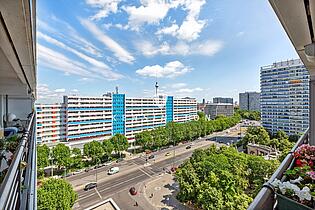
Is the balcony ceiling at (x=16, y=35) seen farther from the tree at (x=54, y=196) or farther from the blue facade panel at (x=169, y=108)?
the blue facade panel at (x=169, y=108)

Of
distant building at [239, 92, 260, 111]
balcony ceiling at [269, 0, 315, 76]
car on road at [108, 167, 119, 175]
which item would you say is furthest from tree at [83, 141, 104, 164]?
distant building at [239, 92, 260, 111]

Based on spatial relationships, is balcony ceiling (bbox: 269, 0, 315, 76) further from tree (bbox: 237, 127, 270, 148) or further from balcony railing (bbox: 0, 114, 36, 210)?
tree (bbox: 237, 127, 270, 148)

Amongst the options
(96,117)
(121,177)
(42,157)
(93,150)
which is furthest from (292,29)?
(96,117)

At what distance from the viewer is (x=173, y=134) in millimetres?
14266

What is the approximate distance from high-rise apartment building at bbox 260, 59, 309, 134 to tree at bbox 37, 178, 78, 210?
14708 mm

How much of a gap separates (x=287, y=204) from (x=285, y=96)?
54.8 feet

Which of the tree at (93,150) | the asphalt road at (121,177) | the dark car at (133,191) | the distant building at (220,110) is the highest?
the distant building at (220,110)

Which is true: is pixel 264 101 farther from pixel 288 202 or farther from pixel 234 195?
pixel 288 202

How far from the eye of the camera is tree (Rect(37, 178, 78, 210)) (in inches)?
178

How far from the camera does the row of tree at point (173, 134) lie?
12.7m


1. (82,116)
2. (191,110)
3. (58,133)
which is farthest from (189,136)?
(58,133)

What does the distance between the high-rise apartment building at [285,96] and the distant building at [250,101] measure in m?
17.3

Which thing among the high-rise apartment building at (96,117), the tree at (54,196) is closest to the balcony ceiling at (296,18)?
the tree at (54,196)

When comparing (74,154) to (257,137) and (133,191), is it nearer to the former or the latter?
(133,191)
